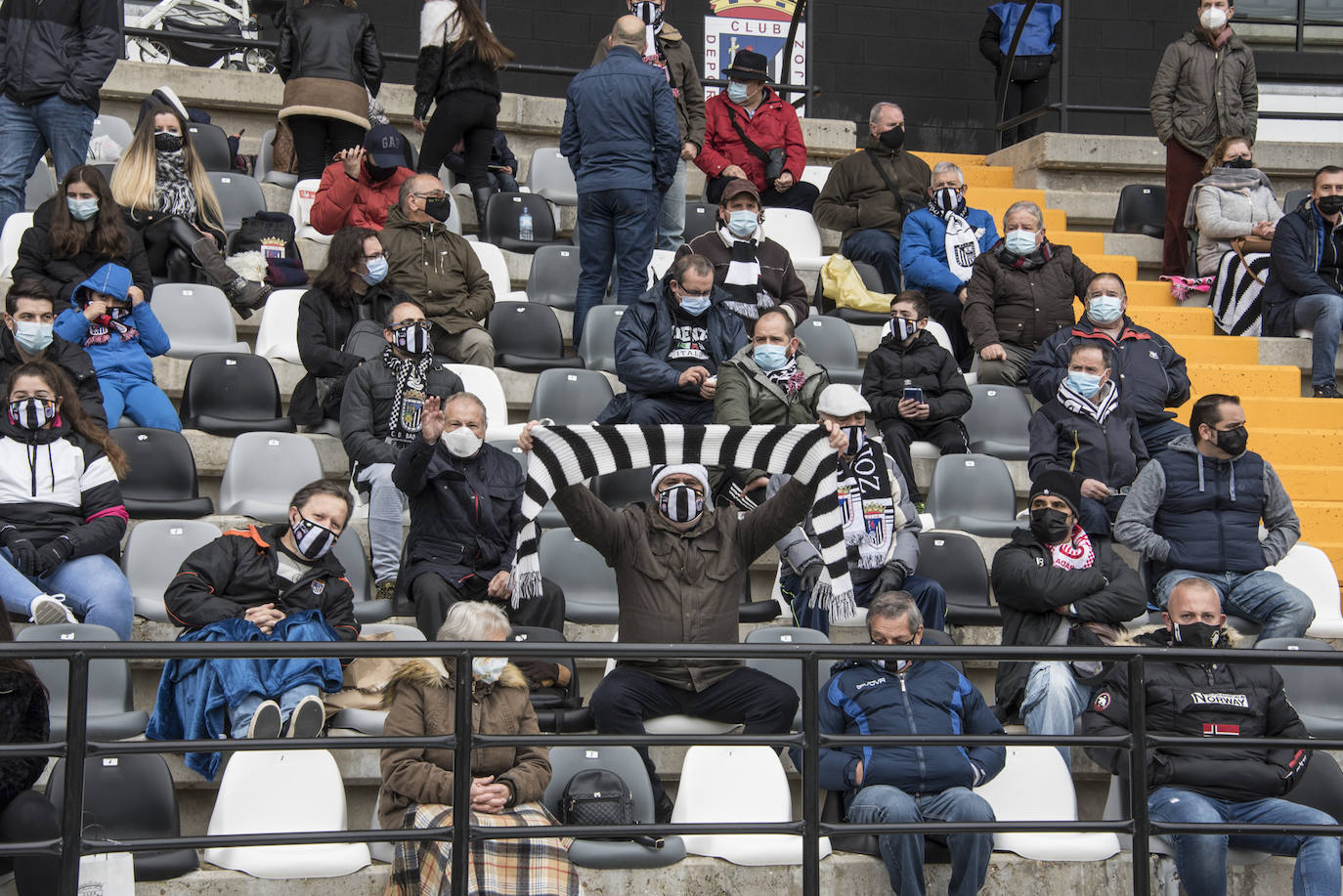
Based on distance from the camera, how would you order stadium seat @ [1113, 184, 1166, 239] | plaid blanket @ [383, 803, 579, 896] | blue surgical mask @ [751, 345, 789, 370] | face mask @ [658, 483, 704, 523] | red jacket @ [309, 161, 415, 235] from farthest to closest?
stadium seat @ [1113, 184, 1166, 239] < red jacket @ [309, 161, 415, 235] < blue surgical mask @ [751, 345, 789, 370] < face mask @ [658, 483, 704, 523] < plaid blanket @ [383, 803, 579, 896]

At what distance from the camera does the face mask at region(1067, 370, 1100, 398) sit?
745 centimetres

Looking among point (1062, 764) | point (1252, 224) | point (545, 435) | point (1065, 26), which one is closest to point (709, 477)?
point (545, 435)

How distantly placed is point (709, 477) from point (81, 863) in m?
3.20

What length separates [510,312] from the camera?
27.4 feet

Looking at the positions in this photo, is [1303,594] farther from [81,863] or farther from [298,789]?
[81,863]

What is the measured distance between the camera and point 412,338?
7.16 meters

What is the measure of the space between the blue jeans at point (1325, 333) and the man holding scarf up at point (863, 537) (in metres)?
3.17

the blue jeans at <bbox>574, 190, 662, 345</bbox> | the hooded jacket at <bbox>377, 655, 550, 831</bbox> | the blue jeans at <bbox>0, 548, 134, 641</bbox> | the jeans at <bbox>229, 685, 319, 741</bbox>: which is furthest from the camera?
the blue jeans at <bbox>574, 190, 662, 345</bbox>

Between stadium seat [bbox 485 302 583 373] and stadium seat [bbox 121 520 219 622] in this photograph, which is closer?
stadium seat [bbox 121 520 219 622]

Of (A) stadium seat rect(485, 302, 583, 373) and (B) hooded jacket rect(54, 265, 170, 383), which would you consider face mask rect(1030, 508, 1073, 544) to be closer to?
(A) stadium seat rect(485, 302, 583, 373)

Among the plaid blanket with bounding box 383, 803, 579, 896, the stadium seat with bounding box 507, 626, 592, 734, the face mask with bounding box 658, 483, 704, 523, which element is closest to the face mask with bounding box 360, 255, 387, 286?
the face mask with bounding box 658, 483, 704, 523

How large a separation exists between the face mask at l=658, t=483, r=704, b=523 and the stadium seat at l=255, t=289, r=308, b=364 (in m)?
2.63

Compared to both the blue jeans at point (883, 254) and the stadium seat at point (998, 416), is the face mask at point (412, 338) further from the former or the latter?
the blue jeans at point (883, 254)

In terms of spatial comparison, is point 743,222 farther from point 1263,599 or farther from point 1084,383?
point 1263,599
